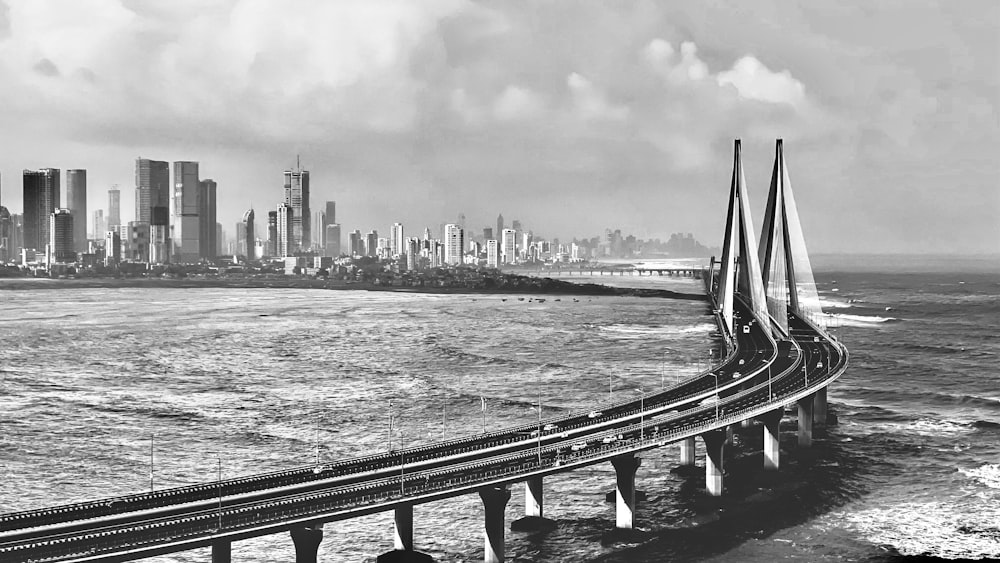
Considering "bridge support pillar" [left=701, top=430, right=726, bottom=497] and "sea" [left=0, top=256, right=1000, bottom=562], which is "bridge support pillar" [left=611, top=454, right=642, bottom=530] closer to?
"sea" [left=0, top=256, right=1000, bottom=562]

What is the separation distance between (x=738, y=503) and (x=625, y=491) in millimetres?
9989

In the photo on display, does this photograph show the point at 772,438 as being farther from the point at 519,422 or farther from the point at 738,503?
the point at 519,422

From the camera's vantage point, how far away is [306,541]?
45.7m

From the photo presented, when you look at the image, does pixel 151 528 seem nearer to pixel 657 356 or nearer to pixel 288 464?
pixel 288 464

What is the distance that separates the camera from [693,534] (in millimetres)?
55219

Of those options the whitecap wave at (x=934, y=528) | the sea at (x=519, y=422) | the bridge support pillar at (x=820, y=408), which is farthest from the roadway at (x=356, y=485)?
the whitecap wave at (x=934, y=528)

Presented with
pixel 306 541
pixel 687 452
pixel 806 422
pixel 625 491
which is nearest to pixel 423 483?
pixel 306 541

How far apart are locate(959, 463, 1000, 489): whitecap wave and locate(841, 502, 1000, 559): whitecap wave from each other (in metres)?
5.00

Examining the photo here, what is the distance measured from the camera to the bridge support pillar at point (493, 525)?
5066cm

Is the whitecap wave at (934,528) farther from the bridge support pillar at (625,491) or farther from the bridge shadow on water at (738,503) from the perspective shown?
the bridge support pillar at (625,491)

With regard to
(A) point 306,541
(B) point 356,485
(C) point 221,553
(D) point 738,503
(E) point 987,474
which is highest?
(B) point 356,485

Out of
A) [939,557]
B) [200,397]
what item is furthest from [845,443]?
[200,397]

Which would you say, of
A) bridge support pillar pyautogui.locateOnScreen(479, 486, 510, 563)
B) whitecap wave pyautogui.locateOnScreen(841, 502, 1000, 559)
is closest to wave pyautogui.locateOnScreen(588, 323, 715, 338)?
whitecap wave pyautogui.locateOnScreen(841, 502, 1000, 559)

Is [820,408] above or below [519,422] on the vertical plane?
above
